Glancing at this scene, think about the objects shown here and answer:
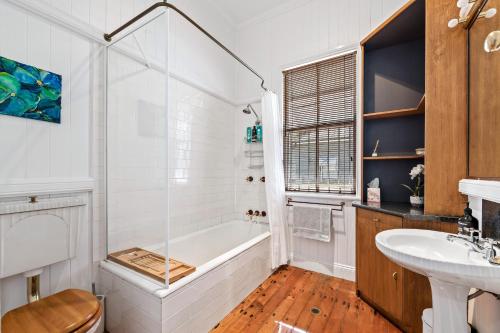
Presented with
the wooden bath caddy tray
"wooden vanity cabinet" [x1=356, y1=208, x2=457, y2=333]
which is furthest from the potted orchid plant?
the wooden bath caddy tray

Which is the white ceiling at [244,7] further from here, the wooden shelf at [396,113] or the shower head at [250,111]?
the wooden shelf at [396,113]

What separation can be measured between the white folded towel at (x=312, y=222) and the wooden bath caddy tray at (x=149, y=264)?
144 centimetres

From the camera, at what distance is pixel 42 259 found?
1.33 meters

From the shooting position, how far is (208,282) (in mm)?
1632

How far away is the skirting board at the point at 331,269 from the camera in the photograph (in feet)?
7.91

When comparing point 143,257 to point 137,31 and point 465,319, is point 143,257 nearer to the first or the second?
point 137,31

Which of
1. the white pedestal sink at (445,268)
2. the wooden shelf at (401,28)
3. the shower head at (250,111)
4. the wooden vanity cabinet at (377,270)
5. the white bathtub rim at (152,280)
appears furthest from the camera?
the shower head at (250,111)

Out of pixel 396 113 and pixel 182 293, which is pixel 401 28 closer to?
pixel 396 113

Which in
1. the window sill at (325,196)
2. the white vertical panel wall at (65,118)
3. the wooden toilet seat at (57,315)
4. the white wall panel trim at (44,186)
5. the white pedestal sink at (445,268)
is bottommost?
the wooden toilet seat at (57,315)

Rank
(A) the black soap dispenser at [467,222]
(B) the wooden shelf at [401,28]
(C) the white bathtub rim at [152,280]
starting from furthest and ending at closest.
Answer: (B) the wooden shelf at [401,28] → (C) the white bathtub rim at [152,280] → (A) the black soap dispenser at [467,222]

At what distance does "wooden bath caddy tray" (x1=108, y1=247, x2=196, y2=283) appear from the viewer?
1.47m

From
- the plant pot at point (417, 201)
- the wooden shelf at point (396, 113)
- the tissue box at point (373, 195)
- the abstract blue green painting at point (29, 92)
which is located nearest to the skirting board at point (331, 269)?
the tissue box at point (373, 195)

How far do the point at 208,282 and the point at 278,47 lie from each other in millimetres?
2928

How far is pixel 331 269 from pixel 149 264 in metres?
2.02
